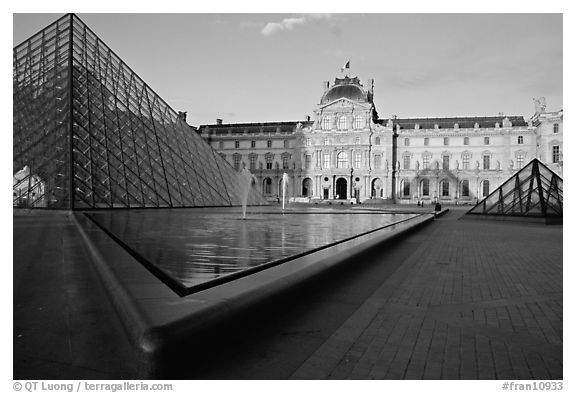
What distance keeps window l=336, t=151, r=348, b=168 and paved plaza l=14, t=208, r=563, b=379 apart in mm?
55825

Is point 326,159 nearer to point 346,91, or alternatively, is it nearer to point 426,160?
point 346,91

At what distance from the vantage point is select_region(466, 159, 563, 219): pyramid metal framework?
1606 cm

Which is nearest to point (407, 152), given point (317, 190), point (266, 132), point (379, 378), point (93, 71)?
point (317, 190)

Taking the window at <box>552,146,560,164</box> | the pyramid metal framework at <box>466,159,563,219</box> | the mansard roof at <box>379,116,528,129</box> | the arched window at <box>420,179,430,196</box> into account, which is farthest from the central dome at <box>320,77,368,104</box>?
the pyramid metal framework at <box>466,159,563,219</box>

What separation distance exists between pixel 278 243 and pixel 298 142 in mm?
57107

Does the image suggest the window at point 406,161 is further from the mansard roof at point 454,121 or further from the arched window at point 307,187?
the arched window at point 307,187

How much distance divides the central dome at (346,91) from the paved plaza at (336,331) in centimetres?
5664

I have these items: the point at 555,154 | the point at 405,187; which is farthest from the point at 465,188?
the point at 555,154

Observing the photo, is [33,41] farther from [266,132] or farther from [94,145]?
[266,132]

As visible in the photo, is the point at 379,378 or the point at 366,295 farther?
the point at 366,295

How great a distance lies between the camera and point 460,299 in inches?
156

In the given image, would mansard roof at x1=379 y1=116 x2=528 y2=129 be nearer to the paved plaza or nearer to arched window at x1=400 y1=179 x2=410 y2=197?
arched window at x1=400 y1=179 x2=410 y2=197

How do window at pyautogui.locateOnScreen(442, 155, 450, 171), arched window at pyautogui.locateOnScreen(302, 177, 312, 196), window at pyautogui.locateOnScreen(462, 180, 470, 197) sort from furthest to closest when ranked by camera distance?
arched window at pyautogui.locateOnScreen(302, 177, 312, 196) < window at pyautogui.locateOnScreen(442, 155, 450, 171) < window at pyautogui.locateOnScreen(462, 180, 470, 197)

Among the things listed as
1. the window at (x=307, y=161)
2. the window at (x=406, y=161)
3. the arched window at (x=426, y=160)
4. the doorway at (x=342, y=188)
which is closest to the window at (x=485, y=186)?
the arched window at (x=426, y=160)
